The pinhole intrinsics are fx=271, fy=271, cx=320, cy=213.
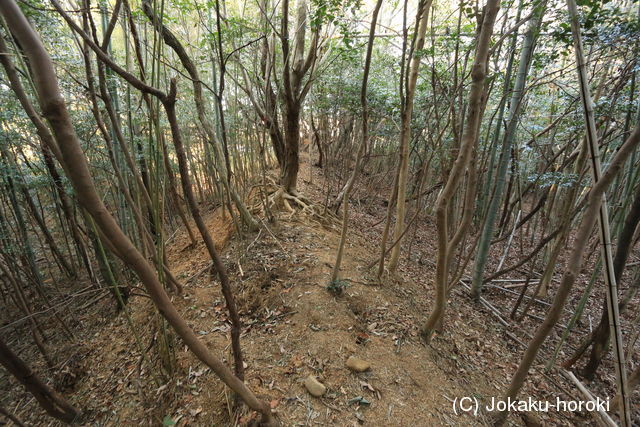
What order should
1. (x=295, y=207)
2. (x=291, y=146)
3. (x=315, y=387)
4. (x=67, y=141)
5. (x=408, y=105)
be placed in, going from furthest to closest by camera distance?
(x=295, y=207)
(x=291, y=146)
(x=408, y=105)
(x=315, y=387)
(x=67, y=141)

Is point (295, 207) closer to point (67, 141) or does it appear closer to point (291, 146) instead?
point (291, 146)

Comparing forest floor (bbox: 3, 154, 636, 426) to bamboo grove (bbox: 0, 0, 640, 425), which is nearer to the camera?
bamboo grove (bbox: 0, 0, 640, 425)

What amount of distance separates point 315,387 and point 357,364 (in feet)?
1.18

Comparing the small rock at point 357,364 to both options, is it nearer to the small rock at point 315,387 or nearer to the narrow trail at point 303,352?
the narrow trail at point 303,352

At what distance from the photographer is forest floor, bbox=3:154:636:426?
183 cm

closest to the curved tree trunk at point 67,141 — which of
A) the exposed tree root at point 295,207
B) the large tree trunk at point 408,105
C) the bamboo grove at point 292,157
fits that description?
the bamboo grove at point 292,157

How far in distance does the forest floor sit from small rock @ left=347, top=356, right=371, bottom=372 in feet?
0.12

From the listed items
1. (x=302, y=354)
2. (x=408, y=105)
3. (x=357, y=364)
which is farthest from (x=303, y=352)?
(x=408, y=105)

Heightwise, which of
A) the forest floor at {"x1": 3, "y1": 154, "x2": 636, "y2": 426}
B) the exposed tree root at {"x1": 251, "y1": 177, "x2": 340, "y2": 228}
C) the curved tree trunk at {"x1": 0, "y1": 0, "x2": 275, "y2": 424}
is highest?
the curved tree trunk at {"x1": 0, "y1": 0, "x2": 275, "y2": 424}

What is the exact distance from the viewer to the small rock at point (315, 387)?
1.83 metres

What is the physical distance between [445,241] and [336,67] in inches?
211

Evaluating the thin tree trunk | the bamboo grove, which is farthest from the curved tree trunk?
the thin tree trunk

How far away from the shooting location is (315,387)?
1847 millimetres

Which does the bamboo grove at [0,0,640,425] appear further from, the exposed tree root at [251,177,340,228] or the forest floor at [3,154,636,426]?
the forest floor at [3,154,636,426]
